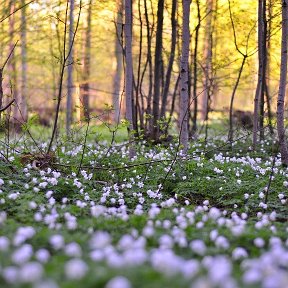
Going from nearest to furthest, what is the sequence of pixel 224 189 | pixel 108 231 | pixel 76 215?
pixel 108 231, pixel 76 215, pixel 224 189

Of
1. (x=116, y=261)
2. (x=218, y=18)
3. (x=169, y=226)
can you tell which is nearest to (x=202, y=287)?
(x=116, y=261)

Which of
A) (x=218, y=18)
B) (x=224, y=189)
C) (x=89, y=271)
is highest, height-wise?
(x=218, y=18)

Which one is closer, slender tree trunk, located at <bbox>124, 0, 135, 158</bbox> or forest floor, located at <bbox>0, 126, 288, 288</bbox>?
forest floor, located at <bbox>0, 126, 288, 288</bbox>

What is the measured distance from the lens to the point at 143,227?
4.68 metres

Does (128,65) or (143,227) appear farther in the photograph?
(128,65)

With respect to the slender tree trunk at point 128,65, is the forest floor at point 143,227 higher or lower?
lower

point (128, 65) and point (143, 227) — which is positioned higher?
point (128, 65)

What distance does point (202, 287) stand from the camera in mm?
2486

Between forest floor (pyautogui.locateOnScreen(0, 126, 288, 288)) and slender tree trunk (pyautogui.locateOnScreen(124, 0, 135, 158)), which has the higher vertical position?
slender tree trunk (pyautogui.locateOnScreen(124, 0, 135, 158))

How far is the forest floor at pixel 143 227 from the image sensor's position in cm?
283

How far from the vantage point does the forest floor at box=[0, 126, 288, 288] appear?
9.28ft

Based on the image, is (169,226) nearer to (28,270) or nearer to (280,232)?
(280,232)

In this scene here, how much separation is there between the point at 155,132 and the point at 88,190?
6992mm

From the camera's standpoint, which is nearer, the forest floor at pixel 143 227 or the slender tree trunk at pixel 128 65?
the forest floor at pixel 143 227
